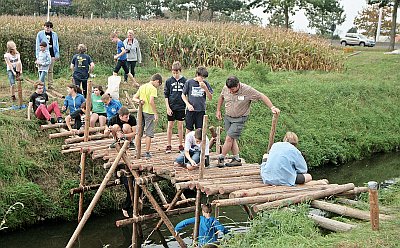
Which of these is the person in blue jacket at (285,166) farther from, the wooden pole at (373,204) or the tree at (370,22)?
the tree at (370,22)

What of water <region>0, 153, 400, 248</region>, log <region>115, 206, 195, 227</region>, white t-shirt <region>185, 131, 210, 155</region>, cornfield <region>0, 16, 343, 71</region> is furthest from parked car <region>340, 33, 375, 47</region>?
white t-shirt <region>185, 131, 210, 155</region>

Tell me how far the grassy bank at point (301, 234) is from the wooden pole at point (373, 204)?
110mm

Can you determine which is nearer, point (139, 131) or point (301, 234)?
point (301, 234)

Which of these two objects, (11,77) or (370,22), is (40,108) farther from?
(370,22)

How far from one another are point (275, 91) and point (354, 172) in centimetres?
401

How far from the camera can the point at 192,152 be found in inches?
→ 373

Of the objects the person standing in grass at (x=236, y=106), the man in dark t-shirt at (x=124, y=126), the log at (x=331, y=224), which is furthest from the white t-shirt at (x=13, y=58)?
the log at (x=331, y=224)

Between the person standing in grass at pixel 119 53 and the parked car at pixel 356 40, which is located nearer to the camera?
the person standing in grass at pixel 119 53

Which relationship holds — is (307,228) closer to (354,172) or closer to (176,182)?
(176,182)

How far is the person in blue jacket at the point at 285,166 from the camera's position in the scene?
847 cm

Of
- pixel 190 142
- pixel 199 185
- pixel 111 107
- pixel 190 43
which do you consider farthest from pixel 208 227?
pixel 190 43

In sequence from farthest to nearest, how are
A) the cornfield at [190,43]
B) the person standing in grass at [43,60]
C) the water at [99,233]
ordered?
the cornfield at [190,43]
the person standing in grass at [43,60]
the water at [99,233]

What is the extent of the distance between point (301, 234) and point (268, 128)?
398 inches

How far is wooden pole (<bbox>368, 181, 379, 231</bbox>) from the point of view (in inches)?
263
